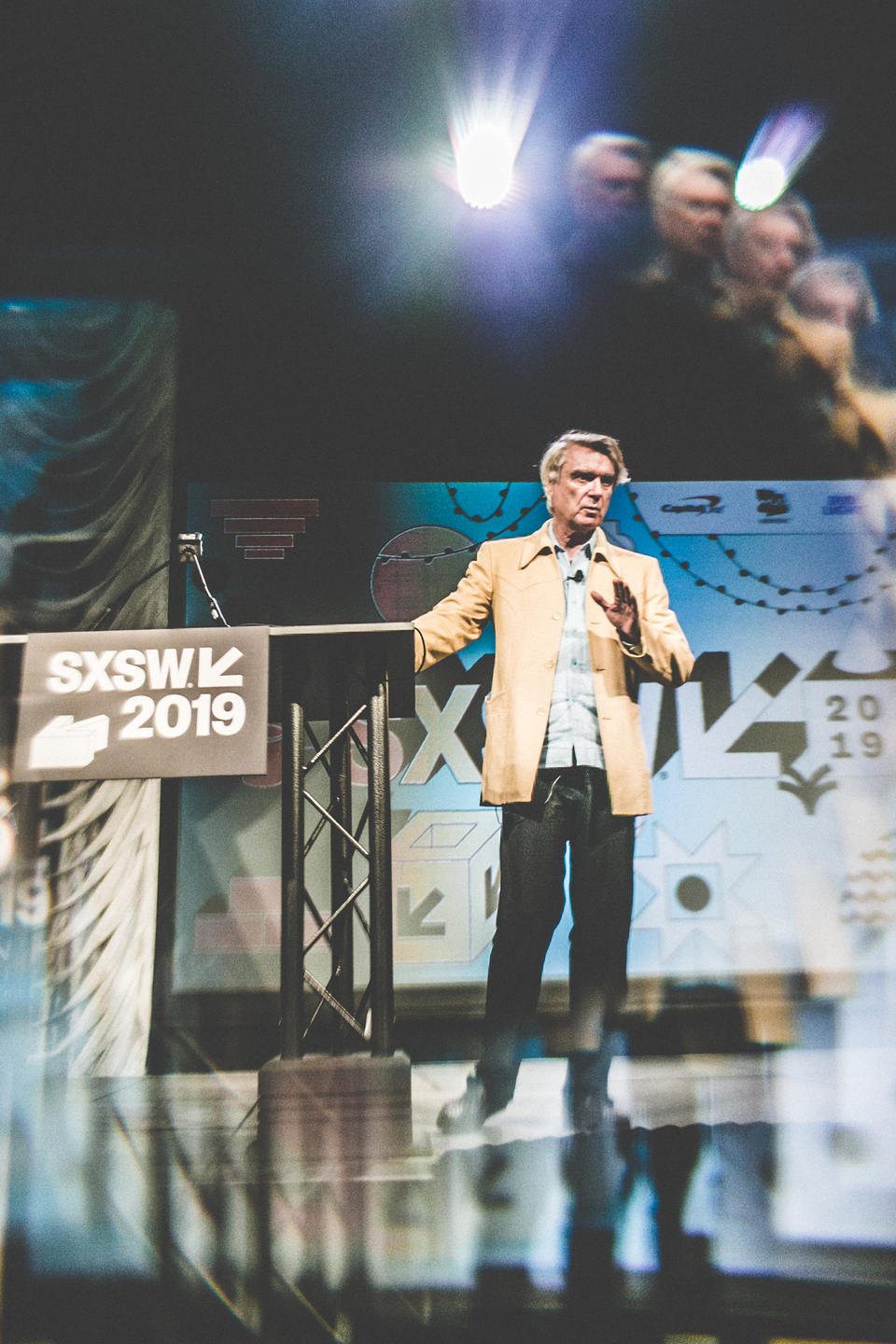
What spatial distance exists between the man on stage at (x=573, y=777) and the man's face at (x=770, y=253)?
91.4 inches

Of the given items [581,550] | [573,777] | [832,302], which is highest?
[832,302]

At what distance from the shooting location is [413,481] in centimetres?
363

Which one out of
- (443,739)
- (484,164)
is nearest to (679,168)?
(484,164)

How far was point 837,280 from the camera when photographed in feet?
12.6

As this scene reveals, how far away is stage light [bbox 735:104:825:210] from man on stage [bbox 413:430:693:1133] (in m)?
2.37

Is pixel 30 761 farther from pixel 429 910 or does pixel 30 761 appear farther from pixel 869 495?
pixel 869 495

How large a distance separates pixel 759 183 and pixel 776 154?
13 cm

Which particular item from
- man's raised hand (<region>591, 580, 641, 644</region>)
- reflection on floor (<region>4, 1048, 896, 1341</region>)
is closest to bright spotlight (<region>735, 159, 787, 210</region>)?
man's raised hand (<region>591, 580, 641, 644</region>)

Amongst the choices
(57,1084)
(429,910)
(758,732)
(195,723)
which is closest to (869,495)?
(758,732)

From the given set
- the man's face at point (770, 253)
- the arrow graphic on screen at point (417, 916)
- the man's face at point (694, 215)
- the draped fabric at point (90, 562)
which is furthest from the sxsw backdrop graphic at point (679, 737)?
the man's face at point (694, 215)

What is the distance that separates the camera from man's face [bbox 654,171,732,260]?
3660mm

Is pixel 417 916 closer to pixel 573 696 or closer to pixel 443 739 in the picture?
pixel 443 739

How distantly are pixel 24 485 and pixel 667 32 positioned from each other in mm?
3155

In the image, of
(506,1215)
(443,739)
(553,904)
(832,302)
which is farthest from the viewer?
(832,302)
